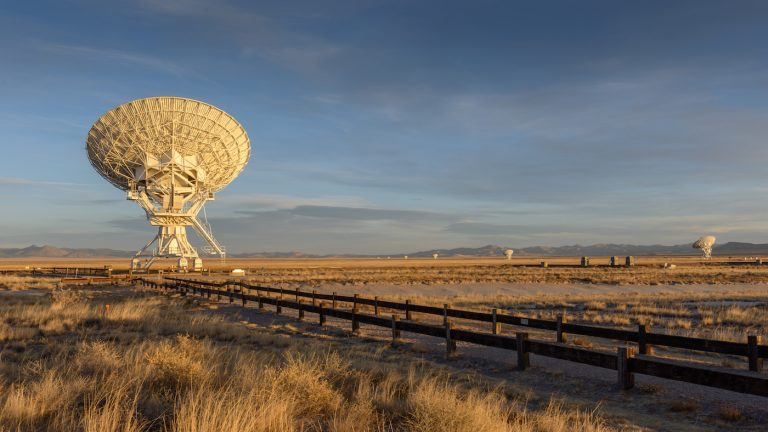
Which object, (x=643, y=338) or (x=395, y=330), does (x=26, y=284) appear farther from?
(x=643, y=338)

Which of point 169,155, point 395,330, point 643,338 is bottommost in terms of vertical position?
point 395,330

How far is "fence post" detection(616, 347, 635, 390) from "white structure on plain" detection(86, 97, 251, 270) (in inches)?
1962

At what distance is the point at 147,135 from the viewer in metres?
52.3

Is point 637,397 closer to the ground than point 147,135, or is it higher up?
closer to the ground

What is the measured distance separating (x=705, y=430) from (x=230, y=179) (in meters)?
56.2

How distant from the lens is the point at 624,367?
8586 millimetres

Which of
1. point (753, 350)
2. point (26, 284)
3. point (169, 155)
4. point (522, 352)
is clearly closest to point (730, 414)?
point (753, 350)

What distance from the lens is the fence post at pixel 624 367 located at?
853 cm

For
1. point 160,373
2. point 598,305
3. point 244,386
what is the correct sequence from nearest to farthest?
point 244,386
point 160,373
point 598,305

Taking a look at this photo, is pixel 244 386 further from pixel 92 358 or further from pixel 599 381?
pixel 599 381

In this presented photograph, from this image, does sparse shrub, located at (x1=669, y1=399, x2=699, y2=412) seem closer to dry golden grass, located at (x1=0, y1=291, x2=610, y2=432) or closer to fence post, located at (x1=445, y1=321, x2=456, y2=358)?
dry golden grass, located at (x1=0, y1=291, x2=610, y2=432)

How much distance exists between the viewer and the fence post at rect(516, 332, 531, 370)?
10.6 m

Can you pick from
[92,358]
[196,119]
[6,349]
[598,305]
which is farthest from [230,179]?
[92,358]

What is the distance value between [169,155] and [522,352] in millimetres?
51049
